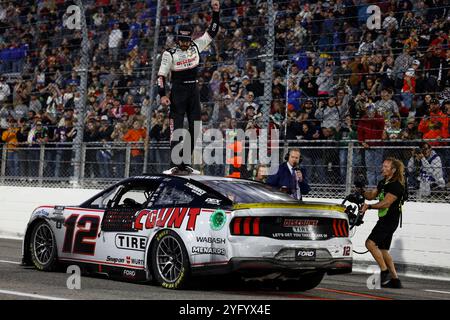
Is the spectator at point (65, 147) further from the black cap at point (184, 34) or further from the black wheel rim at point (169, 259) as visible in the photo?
the black wheel rim at point (169, 259)

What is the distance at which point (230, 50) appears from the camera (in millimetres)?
17297

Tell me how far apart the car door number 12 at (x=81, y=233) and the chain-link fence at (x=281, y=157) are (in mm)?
4747

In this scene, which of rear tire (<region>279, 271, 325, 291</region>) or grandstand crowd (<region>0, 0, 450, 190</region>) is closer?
rear tire (<region>279, 271, 325, 291</region>)

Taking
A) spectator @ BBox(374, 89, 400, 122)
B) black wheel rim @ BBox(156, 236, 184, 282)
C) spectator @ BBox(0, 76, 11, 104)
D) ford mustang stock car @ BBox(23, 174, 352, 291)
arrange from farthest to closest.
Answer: spectator @ BBox(0, 76, 11, 104) < spectator @ BBox(374, 89, 400, 122) < black wheel rim @ BBox(156, 236, 184, 282) < ford mustang stock car @ BBox(23, 174, 352, 291)

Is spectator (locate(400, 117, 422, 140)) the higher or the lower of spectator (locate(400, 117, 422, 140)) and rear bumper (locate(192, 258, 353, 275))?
the higher

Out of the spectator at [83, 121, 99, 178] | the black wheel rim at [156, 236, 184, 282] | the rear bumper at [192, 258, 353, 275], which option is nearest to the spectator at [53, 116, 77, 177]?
the spectator at [83, 121, 99, 178]

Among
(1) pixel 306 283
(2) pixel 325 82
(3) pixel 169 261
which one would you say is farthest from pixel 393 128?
(3) pixel 169 261

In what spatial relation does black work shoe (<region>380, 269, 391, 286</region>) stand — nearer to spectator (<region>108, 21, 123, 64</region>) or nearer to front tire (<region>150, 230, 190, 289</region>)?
front tire (<region>150, 230, 190, 289</region>)

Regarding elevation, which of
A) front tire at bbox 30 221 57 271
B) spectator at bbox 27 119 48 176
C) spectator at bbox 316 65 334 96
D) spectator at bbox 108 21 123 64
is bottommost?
front tire at bbox 30 221 57 271

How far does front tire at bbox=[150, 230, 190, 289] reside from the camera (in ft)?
30.7

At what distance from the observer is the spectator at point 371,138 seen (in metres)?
13.9

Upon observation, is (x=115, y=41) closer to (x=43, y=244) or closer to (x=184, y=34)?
(x=184, y=34)

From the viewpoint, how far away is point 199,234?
9344 mm
